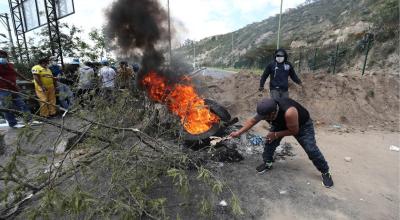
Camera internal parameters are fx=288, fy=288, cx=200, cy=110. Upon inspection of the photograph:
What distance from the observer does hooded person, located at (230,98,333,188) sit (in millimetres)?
3908

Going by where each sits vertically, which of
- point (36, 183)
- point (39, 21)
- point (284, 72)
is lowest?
point (36, 183)

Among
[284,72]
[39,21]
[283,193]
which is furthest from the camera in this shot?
[39,21]

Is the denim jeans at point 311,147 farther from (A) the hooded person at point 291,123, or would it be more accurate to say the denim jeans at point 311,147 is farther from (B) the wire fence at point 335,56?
(B) the wire fence at point 335,56

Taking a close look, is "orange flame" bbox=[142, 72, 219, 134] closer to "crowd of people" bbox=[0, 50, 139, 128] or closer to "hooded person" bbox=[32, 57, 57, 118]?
"crowd of people" bbox=[0, 50, 139, 128]

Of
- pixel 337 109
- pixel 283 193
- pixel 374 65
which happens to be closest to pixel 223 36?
pixel 374 65

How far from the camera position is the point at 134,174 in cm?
334

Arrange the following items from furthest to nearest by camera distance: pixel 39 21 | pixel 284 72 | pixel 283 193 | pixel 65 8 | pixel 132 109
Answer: pixel 39 21
pixel 65 8
pixel 284 72
pixel 132 109
pixel 283 193

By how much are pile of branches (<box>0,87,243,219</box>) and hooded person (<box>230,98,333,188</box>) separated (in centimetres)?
109

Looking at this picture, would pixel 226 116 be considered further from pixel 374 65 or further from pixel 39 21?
pixel 374 65

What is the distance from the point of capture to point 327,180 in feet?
13.4

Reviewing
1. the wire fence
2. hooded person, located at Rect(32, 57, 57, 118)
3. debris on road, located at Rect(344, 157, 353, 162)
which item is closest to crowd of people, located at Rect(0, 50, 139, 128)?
hooded person, located at Rect(32, 57, 57, 118)

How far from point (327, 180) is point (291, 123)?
103 centimetres

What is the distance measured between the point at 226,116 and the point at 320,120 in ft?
12.3

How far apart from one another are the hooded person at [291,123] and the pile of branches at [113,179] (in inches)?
42.7
